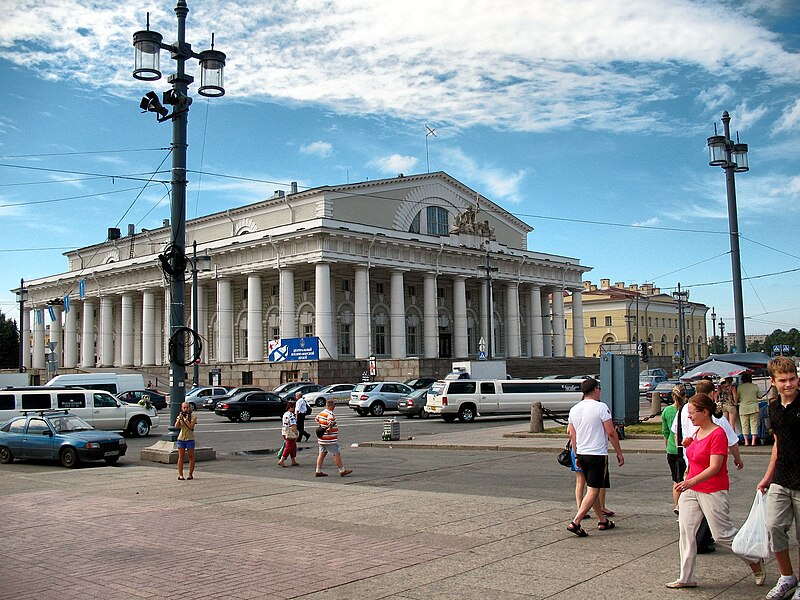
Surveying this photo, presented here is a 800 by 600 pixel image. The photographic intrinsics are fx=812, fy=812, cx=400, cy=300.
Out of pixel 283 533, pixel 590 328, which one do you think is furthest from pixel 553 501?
pixel 590 328

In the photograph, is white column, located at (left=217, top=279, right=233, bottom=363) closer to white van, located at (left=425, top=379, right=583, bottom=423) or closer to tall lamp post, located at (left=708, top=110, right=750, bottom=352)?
white van, located at (left=425, top=379, right=583, bottom=423)

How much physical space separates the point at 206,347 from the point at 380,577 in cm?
7299

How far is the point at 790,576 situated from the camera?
21.5ft

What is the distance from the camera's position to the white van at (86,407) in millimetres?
27797

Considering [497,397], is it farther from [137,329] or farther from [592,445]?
[137,329]

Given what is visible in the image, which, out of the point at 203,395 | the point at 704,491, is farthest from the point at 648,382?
the point at 704,491

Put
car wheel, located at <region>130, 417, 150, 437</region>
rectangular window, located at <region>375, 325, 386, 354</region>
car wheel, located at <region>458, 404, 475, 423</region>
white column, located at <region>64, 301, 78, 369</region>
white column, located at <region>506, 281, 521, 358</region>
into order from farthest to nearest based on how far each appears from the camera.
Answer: white column, located at <region>64, 301, 78, 369</region> → white column, located at <region>506, 281, 521, 358</region> → rectangular window, located at <region>375, 325, 386, 354</region> → car wheel, located at <region>458, 404, 475, 423</region> → car wheel, located at <region>130, 417, 150, 437</region>

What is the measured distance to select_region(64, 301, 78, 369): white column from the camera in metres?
90.0

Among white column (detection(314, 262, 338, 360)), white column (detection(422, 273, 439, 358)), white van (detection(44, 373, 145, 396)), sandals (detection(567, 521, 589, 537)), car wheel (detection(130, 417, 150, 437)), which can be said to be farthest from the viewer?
white column (detection(422, 273, 439, 358))

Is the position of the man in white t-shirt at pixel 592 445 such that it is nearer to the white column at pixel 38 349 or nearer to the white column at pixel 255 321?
the white column at pixel 255 321

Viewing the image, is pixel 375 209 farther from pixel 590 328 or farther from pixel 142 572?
pixel 142 572

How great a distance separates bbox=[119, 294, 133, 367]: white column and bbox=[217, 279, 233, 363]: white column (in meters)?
15.9

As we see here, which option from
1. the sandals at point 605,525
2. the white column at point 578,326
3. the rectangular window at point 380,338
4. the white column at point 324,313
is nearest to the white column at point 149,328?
the rectangular window at point 380,338

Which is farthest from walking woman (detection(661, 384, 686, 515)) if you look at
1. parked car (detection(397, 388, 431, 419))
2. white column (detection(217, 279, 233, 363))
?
white column (detection(217, 279, 233, 363))
